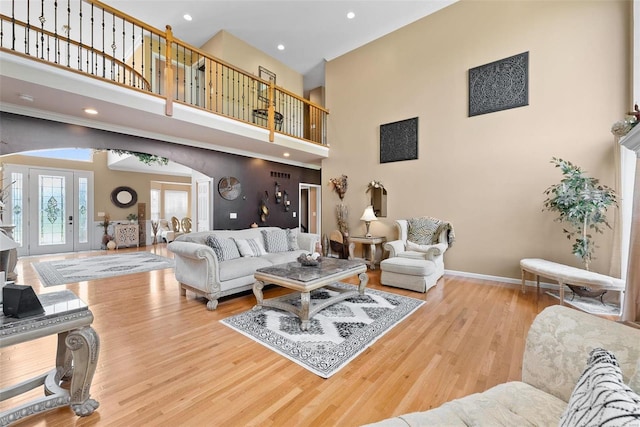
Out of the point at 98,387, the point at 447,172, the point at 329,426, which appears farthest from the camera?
the point at 447,172

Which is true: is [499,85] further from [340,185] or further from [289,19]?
[289,19]

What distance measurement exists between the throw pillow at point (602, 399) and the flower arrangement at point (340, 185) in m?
5.77

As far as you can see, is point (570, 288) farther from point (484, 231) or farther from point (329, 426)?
point (329, 426)

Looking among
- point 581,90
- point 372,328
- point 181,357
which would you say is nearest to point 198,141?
point 181,357

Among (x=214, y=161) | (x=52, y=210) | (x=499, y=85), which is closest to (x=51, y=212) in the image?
(x=52, y=210)

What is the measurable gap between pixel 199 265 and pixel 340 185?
4030mm

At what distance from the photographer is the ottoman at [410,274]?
384 cm

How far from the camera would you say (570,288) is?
3.78 m

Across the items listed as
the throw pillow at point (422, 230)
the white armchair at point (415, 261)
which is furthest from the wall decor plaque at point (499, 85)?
the white armchair at point (415, 261)

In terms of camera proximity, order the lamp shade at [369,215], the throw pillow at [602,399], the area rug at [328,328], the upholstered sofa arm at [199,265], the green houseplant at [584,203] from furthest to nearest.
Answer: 1. the lamp shade at [369,215]
2. the green houseplant at [584,203]
3. the upholstered sofa arm at [199,265]
4. the area rug at [328,328]
5. the throw pillow at [602,399]

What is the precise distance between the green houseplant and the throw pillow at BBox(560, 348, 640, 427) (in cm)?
350

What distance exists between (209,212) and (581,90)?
673cm

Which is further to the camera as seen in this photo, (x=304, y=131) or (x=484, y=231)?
(x=304, y=131)

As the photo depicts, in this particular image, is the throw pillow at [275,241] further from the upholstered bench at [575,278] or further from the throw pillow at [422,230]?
the upholstered bench at [575,278]
